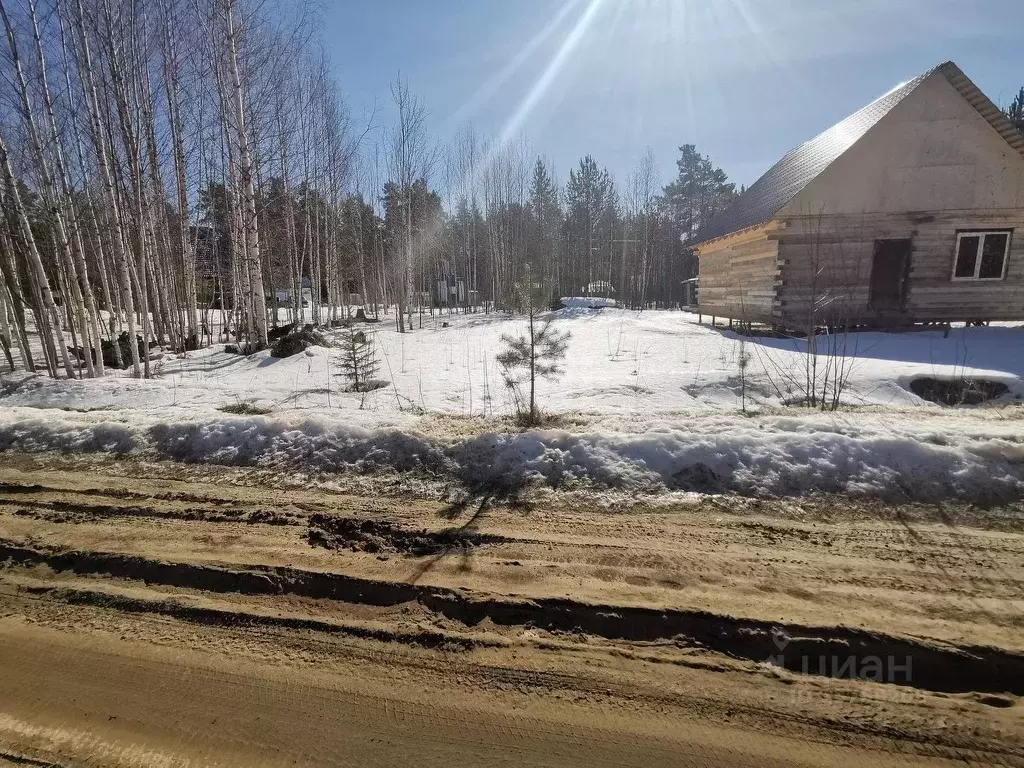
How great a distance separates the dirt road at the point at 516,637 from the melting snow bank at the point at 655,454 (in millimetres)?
350

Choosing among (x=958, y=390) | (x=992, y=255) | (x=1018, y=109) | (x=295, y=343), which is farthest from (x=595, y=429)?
(x=1018, y=109)

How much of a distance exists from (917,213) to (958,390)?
9.70 m

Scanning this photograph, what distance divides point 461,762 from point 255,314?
14.4 meters

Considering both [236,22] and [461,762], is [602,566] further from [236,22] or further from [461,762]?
[236,22]

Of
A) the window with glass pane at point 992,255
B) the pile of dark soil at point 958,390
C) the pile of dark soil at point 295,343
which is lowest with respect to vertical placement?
the pile of dark soil at point 958,390

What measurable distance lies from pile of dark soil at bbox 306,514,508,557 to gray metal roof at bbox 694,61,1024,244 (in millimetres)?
15283

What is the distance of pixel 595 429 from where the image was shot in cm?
491

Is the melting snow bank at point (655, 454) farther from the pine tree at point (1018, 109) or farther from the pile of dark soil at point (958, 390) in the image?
the pine tree at point (1018, 109)

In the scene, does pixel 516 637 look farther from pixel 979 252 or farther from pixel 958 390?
pixel 979 252

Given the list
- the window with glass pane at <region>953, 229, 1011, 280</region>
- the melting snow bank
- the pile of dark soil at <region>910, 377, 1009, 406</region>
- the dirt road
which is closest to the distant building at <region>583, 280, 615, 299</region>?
the window with glass pane at <region>953, 229, 1011, 280</region>

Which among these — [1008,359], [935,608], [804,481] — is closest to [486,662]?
[935,608]

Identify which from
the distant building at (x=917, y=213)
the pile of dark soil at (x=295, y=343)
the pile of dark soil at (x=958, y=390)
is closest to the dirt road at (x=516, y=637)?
the pile of dark soil at (x=958, y=390)

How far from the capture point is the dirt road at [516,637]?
1.85m

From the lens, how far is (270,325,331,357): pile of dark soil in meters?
12.5
